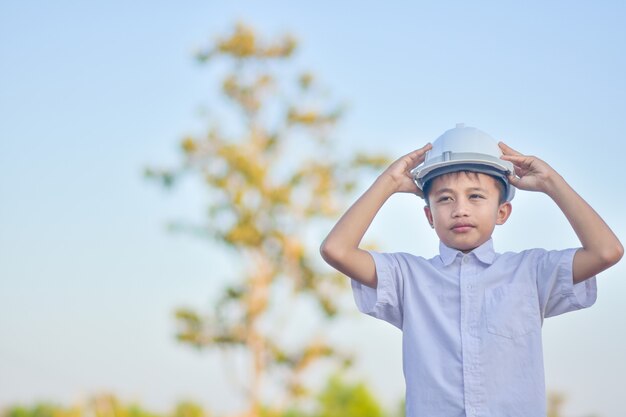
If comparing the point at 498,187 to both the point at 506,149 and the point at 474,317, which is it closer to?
the point at 506,149

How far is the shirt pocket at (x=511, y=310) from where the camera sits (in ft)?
9.70

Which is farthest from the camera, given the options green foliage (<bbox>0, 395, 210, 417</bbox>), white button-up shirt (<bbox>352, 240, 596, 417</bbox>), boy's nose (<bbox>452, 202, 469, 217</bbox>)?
green foliage (<bbox>0, 395, 210, 417</bbox>)

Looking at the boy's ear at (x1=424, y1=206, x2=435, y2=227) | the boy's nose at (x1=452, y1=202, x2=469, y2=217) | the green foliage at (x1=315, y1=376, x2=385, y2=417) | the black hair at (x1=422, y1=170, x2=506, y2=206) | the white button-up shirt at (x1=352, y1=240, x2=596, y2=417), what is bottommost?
the white button-up shirt at (x1=352, y1=240, x2=596, y2=417)

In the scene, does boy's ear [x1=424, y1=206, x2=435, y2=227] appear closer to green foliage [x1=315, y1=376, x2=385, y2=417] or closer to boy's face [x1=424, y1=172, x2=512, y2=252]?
boy's face [x1=424, y1=172, x2=512, y2=252]

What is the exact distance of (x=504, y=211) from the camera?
3242mm

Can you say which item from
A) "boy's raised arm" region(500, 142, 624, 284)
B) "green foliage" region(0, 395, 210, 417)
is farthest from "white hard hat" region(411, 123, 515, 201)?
"green foliage" region(0, 395, 210, 417)

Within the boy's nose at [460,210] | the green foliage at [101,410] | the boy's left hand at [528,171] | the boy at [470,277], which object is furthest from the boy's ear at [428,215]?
the green foliage at [101,410]

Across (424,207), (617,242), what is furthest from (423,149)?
(617,242)

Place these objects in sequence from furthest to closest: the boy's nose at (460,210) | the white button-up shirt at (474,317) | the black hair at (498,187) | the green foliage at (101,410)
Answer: the green foliage at (101,410), the black hair at (498,187), the boy's nose at (460,210), the white button-up shirt at (474,317)

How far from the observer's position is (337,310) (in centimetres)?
1541

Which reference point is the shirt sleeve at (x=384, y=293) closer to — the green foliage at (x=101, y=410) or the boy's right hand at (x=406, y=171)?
the boy's right hand at (x=406, y=171)

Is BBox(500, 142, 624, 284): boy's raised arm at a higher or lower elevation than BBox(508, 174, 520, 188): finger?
lower

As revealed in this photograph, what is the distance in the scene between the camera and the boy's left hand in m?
3.10

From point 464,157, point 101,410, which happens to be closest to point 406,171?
point 464,157
